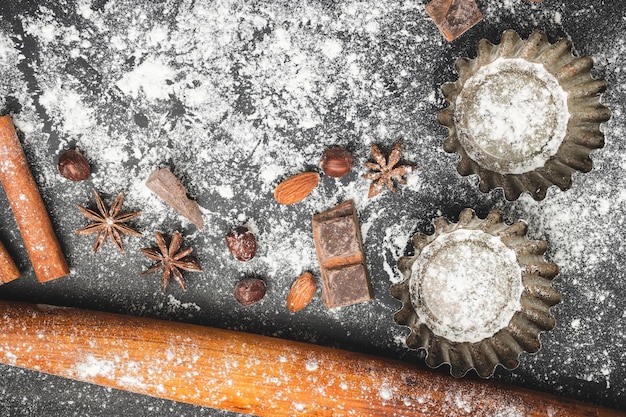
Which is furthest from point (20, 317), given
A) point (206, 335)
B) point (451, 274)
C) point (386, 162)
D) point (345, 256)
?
point (451, 274)

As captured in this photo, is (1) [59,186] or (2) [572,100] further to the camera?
(1) [59,186]

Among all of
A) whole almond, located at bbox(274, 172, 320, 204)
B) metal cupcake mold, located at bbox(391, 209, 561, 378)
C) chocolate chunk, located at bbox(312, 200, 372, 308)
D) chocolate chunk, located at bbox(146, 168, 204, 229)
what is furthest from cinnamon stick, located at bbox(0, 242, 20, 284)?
metal cupcake mold, located at bbox(391, 209, 561, 378)

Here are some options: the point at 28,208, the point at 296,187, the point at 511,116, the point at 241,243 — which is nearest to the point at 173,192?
the point at 241,243

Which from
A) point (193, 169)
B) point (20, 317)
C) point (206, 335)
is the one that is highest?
point (193, 169)

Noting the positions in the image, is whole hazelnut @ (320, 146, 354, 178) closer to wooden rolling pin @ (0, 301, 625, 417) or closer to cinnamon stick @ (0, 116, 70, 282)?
wooden rolling pin @ (0, 301, 625, 417)

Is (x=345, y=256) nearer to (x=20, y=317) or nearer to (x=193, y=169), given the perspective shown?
(x=193, y=169)

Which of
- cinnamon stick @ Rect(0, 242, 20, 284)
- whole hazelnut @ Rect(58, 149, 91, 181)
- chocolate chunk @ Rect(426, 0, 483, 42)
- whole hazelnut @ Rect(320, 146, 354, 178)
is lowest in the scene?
cinnamon stick @ Rect(0, 242, 20, 284)
